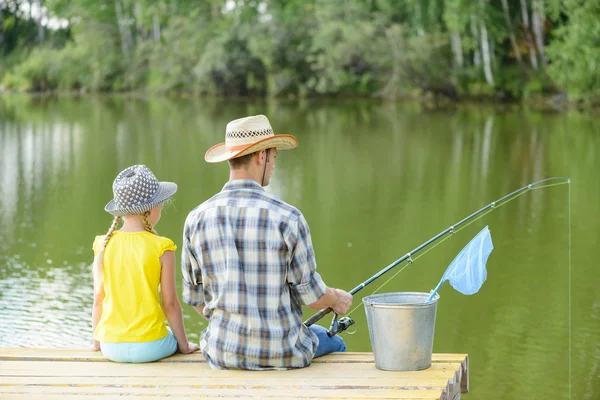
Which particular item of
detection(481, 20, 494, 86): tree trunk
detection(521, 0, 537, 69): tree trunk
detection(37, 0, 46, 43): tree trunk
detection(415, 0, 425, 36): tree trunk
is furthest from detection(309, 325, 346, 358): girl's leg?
detection(37, 0, 46, 43): tree trunk

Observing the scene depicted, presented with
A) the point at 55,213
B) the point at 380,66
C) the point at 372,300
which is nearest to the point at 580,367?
the point at 372,300

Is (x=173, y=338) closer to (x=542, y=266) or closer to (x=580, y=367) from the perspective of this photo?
(x=580, y=367)

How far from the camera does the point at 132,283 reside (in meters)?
3.41

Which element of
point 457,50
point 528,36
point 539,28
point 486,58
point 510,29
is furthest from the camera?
point 457,50

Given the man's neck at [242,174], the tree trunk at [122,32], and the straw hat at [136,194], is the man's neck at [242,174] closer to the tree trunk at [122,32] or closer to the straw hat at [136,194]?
the straw hat at [136,194]

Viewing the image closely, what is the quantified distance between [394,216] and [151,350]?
6263mm

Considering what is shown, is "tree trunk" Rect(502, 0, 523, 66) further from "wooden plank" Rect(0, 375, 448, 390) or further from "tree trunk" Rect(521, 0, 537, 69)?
"wooden plank" Rect(0, 375, 448, 390)

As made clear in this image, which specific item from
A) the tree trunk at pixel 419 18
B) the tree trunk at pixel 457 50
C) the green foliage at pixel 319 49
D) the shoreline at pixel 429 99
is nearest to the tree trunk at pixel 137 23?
the green foliage at pixel 319 49

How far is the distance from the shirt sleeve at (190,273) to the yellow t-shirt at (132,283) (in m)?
0.16

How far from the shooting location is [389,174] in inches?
501

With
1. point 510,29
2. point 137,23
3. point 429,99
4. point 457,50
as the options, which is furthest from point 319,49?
point 137,23

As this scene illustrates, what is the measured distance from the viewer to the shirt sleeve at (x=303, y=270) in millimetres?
3119

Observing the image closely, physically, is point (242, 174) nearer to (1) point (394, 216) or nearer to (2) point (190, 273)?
(2) point (190, 273)

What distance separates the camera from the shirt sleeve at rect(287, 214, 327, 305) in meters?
3.12
